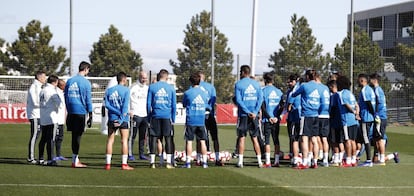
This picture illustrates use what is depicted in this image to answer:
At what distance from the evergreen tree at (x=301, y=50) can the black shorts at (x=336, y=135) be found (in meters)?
35.9

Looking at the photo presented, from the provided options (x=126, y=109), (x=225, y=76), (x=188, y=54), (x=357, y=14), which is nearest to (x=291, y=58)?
(x=225, y=76)

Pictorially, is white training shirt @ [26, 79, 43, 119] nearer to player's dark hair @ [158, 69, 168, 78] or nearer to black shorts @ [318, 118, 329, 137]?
player's dark hair @ [158, 69, 168, 78]

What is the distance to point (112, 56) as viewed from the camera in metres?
59.8

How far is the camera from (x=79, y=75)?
1498 centimetres

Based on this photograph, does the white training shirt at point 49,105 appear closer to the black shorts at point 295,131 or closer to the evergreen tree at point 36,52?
the black shorts at point 295,131

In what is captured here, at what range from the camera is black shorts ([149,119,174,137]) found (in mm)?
14789

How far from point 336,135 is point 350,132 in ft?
0.95

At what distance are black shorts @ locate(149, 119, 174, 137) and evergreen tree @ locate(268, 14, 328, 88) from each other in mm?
37341

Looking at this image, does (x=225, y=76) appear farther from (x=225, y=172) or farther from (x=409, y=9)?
(x=225, y=172)

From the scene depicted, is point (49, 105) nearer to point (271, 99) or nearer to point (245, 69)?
point (245, 69)

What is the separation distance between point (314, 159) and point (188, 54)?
45.6 metres

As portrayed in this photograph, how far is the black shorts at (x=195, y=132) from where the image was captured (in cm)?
1491

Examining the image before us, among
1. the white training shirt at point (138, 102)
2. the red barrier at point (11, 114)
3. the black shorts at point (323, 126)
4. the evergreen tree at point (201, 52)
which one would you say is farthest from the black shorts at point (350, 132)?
the evergreen tree at point (201, 52)

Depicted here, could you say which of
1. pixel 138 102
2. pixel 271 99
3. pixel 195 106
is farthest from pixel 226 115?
pixel 195 106
